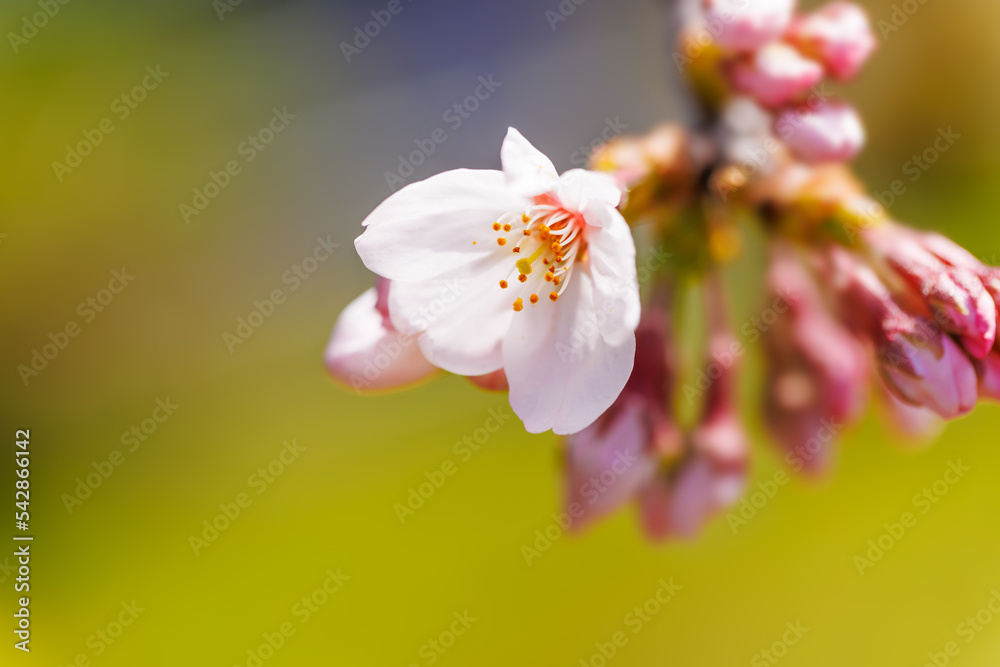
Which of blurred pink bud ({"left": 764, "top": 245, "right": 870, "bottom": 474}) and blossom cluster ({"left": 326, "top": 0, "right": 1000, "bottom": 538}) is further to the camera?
blurred pink bud ({"left": 764, "top": 245, "right": 870, "bottom": 474})

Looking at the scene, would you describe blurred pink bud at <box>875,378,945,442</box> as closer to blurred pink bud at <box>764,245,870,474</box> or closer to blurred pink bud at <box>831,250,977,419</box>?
blurred pink bud at <box>764,245,870,474</box>

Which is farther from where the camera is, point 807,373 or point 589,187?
point 807,373

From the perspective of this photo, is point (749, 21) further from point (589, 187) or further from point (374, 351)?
point (374, 351)

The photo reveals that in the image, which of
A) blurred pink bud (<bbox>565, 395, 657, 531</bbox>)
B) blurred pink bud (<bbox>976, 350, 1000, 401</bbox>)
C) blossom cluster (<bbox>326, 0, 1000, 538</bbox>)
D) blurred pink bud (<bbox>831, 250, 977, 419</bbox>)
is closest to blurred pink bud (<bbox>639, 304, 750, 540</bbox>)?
blossom cluster (<bbox>326, 0, 1000, 538</bbox>)

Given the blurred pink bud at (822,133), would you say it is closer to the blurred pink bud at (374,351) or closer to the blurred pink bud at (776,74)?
the blurred pink bud at (776,74)

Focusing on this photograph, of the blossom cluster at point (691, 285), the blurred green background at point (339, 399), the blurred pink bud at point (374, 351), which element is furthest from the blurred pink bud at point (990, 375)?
the blurred green background at point (339, 399)

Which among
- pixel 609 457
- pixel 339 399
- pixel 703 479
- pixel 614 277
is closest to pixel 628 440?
pixel 609 457

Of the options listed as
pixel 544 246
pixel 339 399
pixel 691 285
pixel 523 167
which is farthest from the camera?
pixel 339 399

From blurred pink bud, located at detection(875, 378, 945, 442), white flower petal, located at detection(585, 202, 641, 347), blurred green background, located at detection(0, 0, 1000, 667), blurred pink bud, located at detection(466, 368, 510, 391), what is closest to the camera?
white flower petal, located at detection(585, 202, 641, 347)

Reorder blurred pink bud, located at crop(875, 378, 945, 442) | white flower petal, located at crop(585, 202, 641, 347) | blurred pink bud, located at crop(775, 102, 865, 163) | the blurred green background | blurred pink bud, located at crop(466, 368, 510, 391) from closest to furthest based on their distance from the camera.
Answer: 1. white flower petal, located at crop(585, 202, 641, 347)
2. blurred pink bud, located at crop(466, 368, 510, 391)
3. blurred pink bud, located at crop(775, 102, 865, 163)
4. blurred pink bud, located at crop(875, 378, 945, 442)
5. the blurred green background
